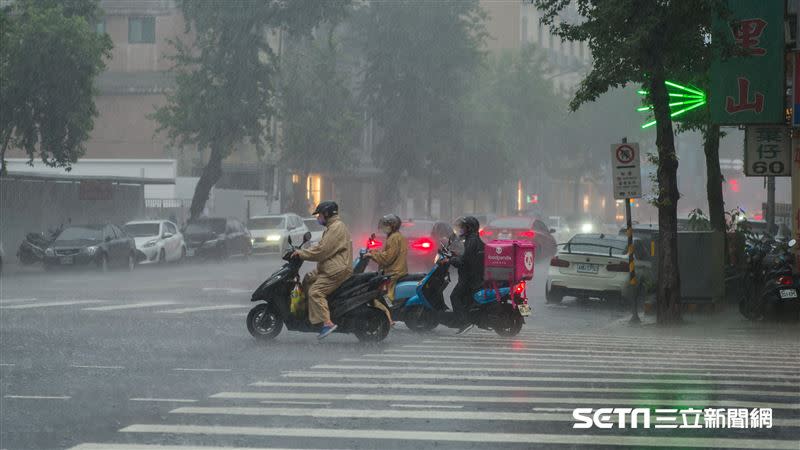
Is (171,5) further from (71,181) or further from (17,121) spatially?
(17,121)

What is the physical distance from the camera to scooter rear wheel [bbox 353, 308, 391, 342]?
1659 centimetres

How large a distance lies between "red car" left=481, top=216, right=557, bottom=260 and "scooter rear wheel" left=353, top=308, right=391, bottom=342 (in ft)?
78.1

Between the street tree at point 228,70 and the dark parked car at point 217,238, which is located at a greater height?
the street tree at point 228,70

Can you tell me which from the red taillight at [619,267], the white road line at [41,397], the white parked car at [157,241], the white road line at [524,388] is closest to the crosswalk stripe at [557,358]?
the white road line at [524,388]

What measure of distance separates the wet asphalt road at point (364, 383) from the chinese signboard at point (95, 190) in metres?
31.1

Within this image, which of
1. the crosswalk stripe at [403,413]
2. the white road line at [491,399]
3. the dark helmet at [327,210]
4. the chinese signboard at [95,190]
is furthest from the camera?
the chinese signboard at [95,190]

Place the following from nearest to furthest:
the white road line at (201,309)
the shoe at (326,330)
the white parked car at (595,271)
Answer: the shoe at (326,330) < the white road line at (201,309) < the white parked car at (595,271)

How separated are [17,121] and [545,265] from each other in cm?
1743

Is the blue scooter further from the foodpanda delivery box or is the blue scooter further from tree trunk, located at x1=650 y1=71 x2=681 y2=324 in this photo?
tree trunk, located at x1=650 y1=71 x2=681 y2=324

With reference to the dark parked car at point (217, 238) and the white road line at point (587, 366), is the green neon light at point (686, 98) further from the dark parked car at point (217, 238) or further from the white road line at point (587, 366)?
the dark parked car at point (217, 238)

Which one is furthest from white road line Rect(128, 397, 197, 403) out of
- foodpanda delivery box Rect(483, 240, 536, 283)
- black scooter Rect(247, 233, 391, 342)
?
foodpanda delivery box Rect(483, 240, 536, 283)

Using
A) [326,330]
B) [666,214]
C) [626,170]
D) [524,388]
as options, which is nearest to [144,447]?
[524,388]

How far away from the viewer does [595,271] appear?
2662 centimetres

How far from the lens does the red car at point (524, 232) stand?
41.2 meters
